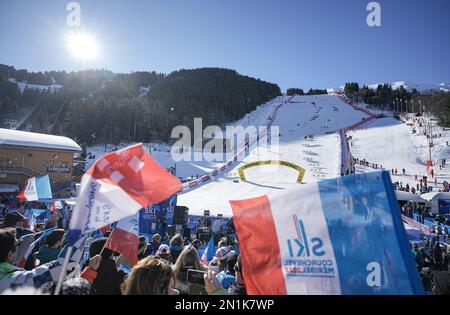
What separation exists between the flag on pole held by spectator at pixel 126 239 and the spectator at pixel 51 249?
566 millimetres

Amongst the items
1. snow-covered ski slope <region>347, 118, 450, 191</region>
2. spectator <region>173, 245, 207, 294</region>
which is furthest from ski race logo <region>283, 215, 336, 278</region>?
snow-covered ski slope <region>347, 118, 450, 191</region>

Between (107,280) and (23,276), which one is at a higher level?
(23,276)

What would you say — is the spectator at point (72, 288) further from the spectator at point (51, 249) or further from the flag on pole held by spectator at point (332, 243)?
the spectator at point (51, 249)

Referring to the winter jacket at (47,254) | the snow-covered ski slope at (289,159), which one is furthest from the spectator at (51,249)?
the snow-covered ski slope at (289,159)

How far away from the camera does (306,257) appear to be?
242 cm

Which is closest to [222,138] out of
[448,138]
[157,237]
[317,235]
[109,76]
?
[448,138]

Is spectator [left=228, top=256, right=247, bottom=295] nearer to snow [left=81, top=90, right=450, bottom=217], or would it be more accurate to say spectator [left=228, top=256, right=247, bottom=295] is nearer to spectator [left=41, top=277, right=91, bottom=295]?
spectator [left=41, top=277, right=91, bottom=295]

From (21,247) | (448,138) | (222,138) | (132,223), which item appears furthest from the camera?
(222,138)

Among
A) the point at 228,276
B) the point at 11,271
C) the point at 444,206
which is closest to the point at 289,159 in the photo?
the point at 444,206

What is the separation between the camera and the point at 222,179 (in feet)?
98.2

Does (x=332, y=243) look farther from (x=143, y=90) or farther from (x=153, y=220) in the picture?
(x=143, y=90)

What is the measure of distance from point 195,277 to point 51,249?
6.34ft
